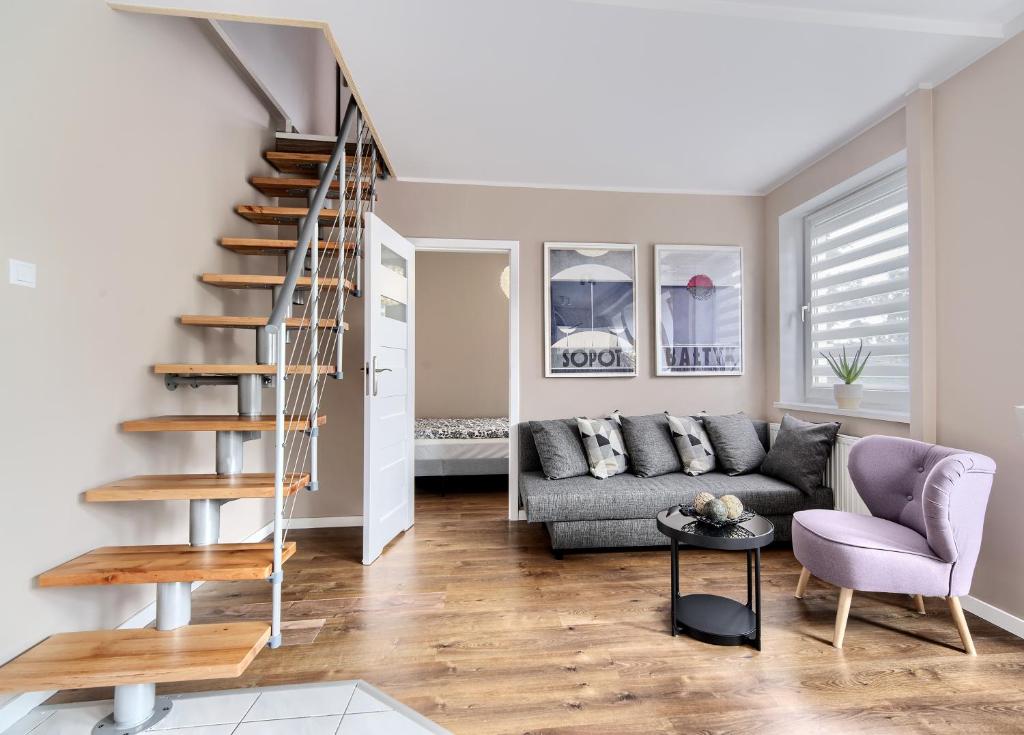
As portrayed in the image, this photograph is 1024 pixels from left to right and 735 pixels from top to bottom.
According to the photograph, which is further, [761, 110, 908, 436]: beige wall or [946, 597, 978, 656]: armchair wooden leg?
[761, 110, 908, 436]: beige wall

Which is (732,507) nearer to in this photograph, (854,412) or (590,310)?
(854,412)

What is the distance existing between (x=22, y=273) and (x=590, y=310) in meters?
3.14

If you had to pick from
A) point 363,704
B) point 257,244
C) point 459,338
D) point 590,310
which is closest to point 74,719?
point 363,704

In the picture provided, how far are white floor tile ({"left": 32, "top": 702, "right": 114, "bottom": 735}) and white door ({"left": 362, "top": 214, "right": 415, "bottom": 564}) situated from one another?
1317 mm

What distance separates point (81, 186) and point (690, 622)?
2.95 meters

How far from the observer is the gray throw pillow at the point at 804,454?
9.95ft

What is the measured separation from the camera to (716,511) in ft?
6.80

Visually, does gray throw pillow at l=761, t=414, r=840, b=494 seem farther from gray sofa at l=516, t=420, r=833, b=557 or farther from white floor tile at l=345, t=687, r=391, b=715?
white floor tile at l=345, t=687, r=391, b=715

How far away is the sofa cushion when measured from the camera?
2951 millimetres

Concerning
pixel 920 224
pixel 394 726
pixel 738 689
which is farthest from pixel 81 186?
pixel 920 224

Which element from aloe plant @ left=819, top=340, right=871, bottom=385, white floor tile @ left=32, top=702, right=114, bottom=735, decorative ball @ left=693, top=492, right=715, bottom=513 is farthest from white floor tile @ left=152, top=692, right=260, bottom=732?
aloe plant @ left=819, top=340, right=871, bottom=385

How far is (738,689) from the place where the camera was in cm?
173

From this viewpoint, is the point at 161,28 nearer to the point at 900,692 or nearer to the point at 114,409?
the point at 114,409

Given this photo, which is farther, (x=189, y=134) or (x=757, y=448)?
(x=757, y=448)
